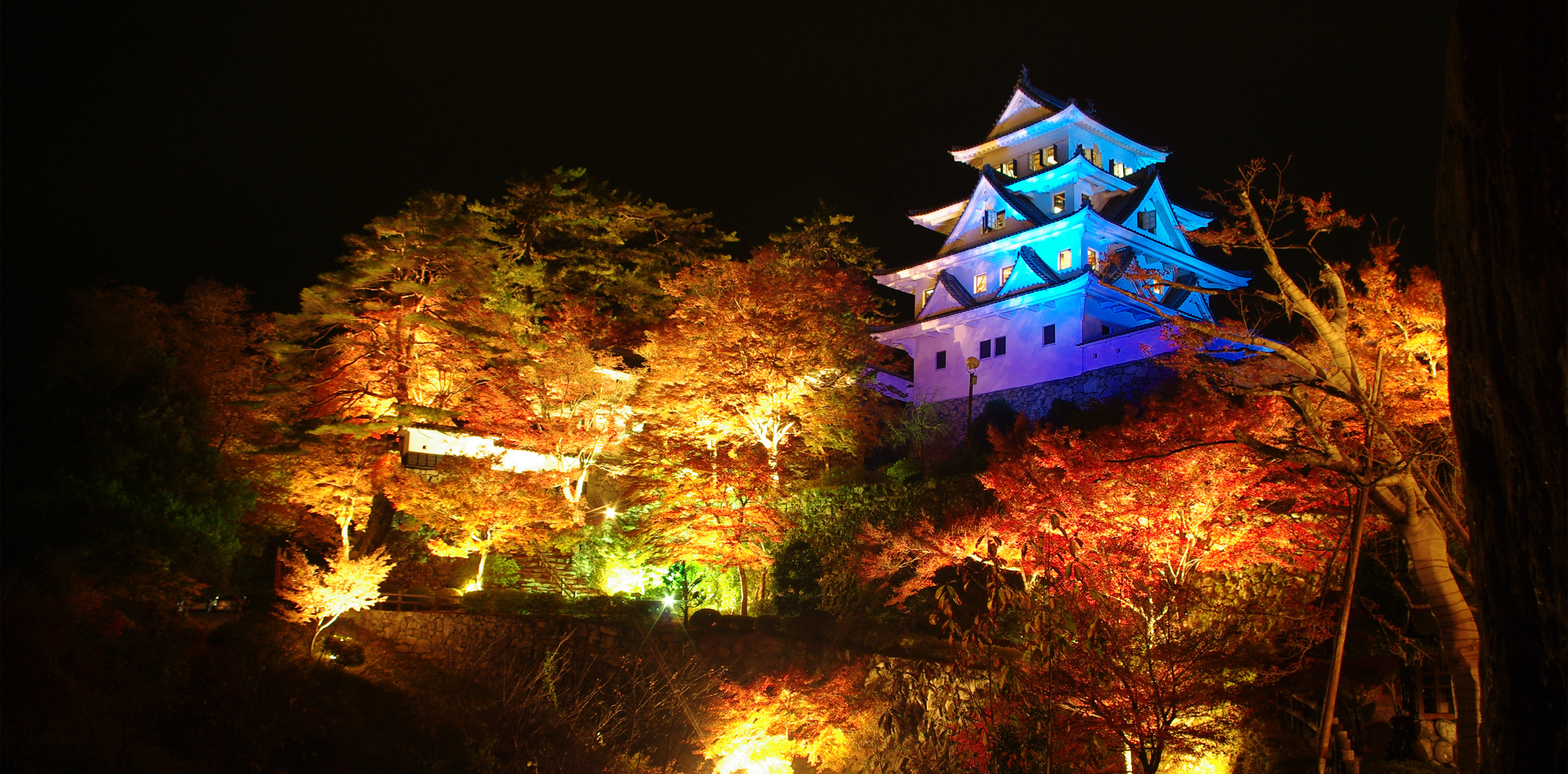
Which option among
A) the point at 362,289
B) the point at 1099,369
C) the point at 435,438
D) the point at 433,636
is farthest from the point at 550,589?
the point at 1099,369

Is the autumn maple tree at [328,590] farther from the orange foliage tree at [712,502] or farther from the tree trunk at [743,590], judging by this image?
the tree trunk at [743,590]

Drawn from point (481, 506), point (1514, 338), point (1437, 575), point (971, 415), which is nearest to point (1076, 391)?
point (971, 415)

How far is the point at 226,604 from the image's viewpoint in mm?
20734

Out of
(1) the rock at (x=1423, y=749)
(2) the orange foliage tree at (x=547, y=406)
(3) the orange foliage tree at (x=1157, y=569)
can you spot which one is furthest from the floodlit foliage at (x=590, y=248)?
(1) the rock at (x=1423, y=749)

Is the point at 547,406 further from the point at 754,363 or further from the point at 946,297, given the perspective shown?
the point at 946,297

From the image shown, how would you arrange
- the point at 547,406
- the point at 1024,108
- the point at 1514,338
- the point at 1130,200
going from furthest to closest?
the point at 1024,108 < the point at 1130,200 < the point at 547,406 < the point at 1514,338

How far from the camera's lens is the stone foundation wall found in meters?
23.0

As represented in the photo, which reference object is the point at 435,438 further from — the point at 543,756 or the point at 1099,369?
the point at 1099,369

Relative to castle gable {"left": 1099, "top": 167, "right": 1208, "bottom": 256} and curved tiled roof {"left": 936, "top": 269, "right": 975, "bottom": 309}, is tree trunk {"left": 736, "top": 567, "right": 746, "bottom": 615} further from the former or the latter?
castle gable {"left": 1099, "top": 167, "right": 1208, "bottom": 256}

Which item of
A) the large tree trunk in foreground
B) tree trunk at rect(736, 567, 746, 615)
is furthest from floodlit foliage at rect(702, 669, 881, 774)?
the large tree trunk in foreground

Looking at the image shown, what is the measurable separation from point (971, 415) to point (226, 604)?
67.6 feet

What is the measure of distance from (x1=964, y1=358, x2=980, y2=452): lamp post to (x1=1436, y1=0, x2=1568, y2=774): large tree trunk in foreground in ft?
64.9

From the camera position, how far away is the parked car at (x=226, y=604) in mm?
19725

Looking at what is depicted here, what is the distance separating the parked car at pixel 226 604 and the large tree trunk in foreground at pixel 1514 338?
22.4 m
